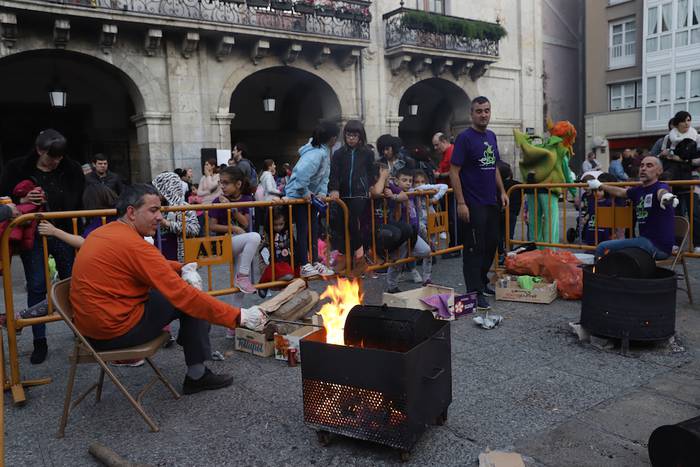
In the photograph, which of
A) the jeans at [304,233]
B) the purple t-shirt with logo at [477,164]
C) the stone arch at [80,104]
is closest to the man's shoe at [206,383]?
the jeans at [304,233]

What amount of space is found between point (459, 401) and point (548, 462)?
35.0 inches

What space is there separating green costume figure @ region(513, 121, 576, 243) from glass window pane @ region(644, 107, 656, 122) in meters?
22.4

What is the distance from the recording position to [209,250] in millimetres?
5512

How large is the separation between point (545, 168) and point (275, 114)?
47.8 feet

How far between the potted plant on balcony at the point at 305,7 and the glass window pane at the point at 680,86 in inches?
782

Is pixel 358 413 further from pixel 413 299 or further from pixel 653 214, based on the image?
pixel 653 214

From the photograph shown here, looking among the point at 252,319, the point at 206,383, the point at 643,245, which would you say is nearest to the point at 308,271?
the point at 206,383

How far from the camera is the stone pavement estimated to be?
3.21 m

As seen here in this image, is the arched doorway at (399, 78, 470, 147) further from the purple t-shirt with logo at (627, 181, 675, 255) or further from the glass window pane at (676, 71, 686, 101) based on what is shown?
the purple t-shirt with logo at (627, 181, 675, 255)

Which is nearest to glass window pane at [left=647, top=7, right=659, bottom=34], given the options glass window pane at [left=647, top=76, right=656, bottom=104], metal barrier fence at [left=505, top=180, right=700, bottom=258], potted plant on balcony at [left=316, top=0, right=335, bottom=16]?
glass window pane at [left=647, top=76, right=656, bottom=104]

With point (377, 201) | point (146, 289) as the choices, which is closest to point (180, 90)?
point (377, 201)

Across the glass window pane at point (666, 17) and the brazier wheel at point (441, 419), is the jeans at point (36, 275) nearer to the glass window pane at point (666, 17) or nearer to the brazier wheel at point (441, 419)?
the brazier wheel at point (441, 419)

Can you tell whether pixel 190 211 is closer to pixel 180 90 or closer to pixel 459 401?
pixel 459 401

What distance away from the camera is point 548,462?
3033 mm
